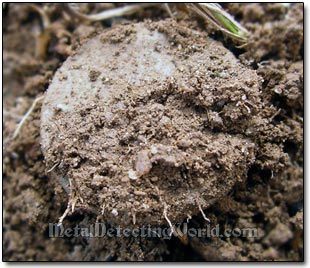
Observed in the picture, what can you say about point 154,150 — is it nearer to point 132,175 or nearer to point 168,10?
point 132,175

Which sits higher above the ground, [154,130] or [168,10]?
[168,10]

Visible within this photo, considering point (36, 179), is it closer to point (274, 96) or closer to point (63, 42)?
point (63, 42)

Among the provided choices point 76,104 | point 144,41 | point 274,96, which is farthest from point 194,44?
point 76,104

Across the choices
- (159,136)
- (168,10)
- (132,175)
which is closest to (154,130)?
(159,136)

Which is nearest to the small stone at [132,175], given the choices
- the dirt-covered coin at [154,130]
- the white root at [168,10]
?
the dirt-covered coin at [154,130]

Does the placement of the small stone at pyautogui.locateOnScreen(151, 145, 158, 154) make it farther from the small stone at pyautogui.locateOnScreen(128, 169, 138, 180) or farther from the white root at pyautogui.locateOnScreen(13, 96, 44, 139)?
the white root at pyautogui.locateOnScreen(13, 96, 44, 139)

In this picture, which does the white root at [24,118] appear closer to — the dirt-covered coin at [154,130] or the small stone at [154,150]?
the dirt-covered coin at [154,130]

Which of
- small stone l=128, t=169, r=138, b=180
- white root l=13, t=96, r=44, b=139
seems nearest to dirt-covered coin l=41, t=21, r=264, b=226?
small stone l=128, t=169, r=138, b=180
